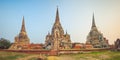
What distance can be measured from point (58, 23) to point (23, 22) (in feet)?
26.6

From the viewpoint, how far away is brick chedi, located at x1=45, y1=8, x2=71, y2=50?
4348cm

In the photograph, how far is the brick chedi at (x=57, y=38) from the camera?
43.5m

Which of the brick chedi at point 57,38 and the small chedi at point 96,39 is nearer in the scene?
the brick chedi at point 57,38

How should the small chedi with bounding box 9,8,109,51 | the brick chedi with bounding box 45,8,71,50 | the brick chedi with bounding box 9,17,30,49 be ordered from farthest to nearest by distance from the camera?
the brick chedi with bounding box 9,17,30,49 < the small chedi with bounding box 9,8,109,51 < the brick chedi with bounding box 45,8,71,50

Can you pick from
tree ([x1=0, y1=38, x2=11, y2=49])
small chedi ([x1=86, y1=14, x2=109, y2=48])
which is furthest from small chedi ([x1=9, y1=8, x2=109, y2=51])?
tree ([x1=0, y1=38, x2=11, y2=49])

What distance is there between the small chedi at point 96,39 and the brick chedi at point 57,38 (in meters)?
5.45

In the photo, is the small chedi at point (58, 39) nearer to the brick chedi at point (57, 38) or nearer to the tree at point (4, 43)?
the brick chedi at point (57, 38)

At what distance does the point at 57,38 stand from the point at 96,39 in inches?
384

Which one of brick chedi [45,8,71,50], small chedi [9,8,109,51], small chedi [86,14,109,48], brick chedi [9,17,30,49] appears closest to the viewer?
brick chedi [45,8,71,50]

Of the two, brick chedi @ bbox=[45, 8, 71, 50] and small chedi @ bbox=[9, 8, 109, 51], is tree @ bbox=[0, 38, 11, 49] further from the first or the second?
brick chedi @ bbox=[45, 8, 71, 50]

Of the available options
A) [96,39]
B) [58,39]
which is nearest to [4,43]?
[58,39]

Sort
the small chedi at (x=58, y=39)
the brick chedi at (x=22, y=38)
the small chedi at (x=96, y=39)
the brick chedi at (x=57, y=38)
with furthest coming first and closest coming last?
1. the small chedi at (x=96, y=39)
2. the brick chedi at (x=22, y=38)
3. the small chedi at (x=58, y=39)
4. the brick chedi at (x=57, y=38)

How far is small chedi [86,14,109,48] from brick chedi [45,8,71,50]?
545cm

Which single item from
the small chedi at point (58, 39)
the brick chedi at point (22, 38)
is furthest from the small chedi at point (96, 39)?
the brick chedi at point (22, 38)
